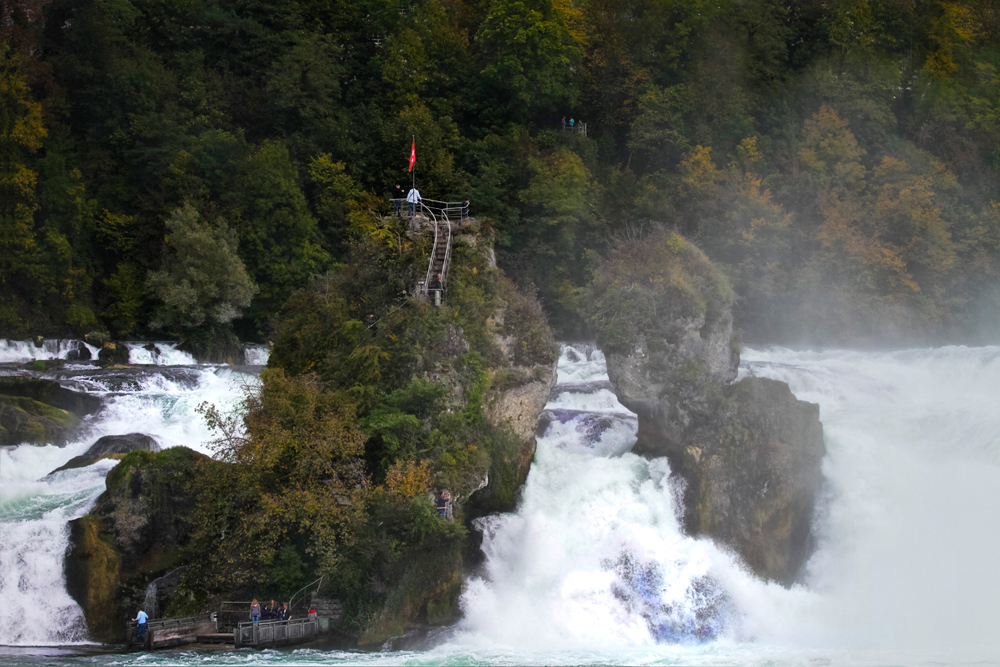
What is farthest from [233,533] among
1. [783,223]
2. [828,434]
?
[783,223]

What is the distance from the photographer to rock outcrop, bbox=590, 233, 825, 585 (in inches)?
1278

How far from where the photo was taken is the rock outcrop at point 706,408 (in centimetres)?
3247

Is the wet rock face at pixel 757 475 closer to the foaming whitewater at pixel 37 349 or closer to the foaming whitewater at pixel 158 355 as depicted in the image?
the foaming whitewater at pixel 158 355

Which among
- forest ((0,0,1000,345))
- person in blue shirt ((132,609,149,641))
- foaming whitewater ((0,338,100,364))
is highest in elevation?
forest ((0,0,1000,345))

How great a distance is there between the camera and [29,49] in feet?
151

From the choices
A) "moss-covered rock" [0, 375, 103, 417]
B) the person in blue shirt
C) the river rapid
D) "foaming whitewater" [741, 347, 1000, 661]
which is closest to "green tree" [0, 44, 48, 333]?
"moss-covered rock" [0, 375, 103, 417]

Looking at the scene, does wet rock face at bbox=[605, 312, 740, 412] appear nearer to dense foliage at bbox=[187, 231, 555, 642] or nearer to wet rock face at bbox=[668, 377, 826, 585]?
wet rock face at bbox=[668, 377, 826, 585]

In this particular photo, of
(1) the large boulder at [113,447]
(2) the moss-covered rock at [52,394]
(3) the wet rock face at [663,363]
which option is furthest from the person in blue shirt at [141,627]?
(3) the wet rock face at [663,363]

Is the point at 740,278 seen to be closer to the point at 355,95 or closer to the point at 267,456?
the point at 355,95

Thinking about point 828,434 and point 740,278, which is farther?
point 740,278

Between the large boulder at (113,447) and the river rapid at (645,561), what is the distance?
52cm

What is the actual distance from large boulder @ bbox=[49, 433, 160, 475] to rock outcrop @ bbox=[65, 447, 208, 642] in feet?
5.10

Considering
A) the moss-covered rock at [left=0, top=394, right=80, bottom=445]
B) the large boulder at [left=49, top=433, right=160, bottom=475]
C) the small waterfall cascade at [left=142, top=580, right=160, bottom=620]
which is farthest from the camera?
the moss-covered rock at [left=0, top=394, right=80, bottom=445]

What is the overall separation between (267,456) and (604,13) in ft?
117
